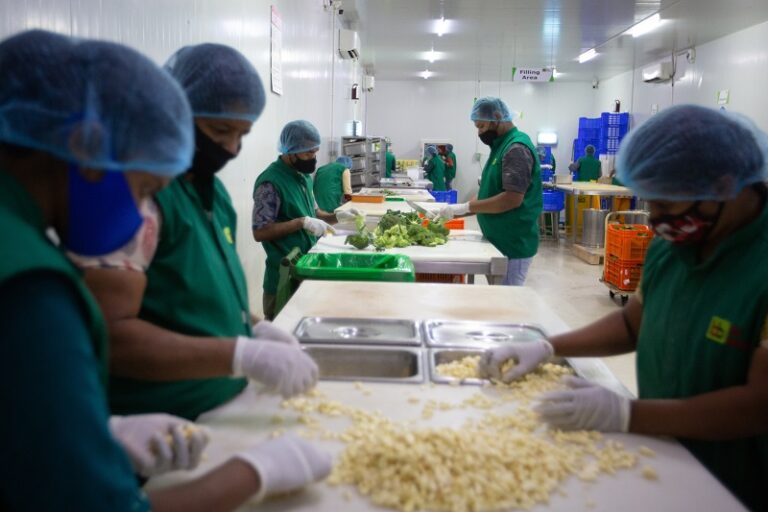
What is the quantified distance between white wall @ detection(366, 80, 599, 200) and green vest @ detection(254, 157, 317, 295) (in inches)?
545

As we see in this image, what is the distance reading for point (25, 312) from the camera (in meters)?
0.70

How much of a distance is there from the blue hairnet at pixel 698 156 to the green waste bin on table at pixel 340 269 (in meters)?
1.70

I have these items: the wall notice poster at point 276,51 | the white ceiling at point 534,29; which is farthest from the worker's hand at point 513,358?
the white ceiling at point 534,29

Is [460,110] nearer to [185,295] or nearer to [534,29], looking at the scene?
[534,29]

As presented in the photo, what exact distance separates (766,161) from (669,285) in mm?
381

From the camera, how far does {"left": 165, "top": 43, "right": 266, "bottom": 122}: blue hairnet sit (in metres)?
1.52

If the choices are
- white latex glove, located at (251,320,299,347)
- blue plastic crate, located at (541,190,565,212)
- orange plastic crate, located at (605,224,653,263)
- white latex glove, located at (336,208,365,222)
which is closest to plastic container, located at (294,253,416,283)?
white latex glove, located at (251,320,299,347)

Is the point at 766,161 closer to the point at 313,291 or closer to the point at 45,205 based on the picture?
the point at 45,205

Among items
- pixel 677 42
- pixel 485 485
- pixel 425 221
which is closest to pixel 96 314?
pixel 485 485

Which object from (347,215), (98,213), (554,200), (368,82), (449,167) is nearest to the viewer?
(98,213)

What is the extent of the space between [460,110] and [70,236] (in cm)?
1677

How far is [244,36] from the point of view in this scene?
3.59 metres

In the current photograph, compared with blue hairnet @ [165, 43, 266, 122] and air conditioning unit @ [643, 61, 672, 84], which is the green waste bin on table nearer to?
blue hairnet @ [165, 43, 266, 122]

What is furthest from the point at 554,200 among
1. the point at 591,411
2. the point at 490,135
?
the point at 591,411
